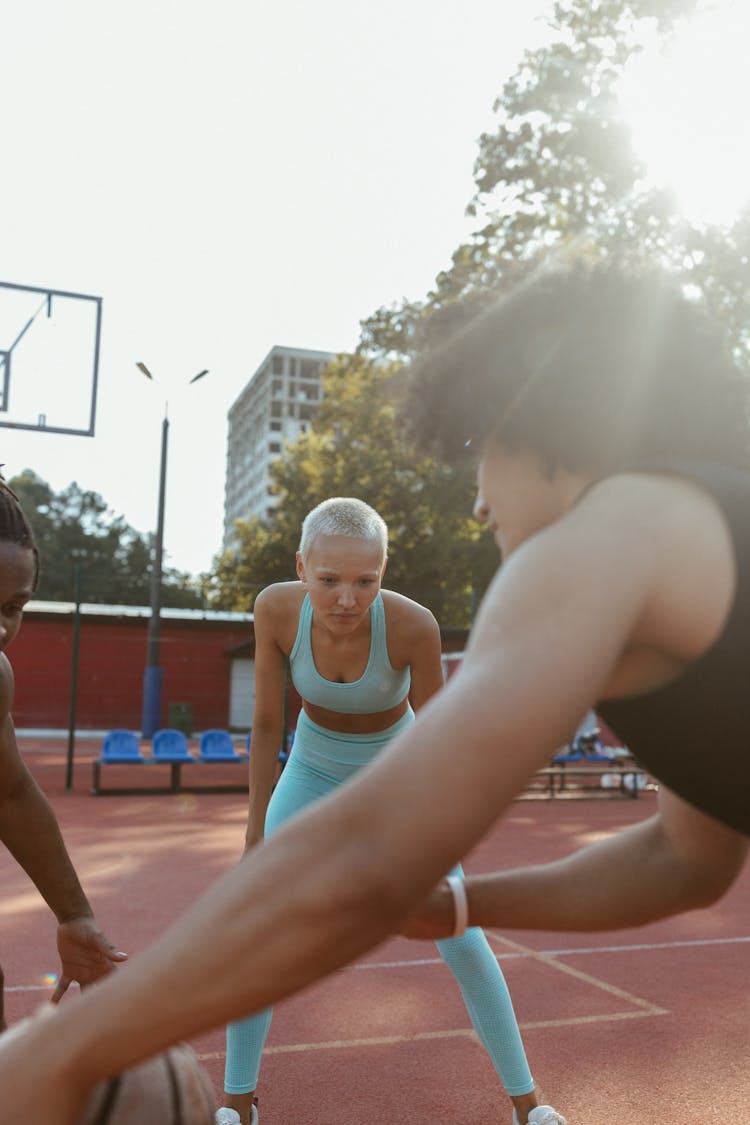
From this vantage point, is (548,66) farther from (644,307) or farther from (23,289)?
(644,307)

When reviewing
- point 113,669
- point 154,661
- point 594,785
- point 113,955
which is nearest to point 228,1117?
point 113,955

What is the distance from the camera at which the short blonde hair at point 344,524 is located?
3.45 meters

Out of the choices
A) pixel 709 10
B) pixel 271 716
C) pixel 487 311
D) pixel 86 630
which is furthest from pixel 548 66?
pixel 487 311

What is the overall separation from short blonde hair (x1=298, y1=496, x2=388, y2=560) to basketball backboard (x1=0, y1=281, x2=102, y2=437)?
10982mm

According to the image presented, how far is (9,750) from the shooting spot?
7.77 ft

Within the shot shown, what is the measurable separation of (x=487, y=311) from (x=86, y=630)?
2626cm

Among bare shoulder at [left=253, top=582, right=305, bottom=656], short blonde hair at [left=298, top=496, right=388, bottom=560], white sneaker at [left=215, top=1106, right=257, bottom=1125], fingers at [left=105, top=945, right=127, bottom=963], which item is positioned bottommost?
white sneaker at [left=215, top=1106, right=257, bottom=1125]

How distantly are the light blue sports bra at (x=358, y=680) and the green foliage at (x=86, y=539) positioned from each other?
54.3 meters

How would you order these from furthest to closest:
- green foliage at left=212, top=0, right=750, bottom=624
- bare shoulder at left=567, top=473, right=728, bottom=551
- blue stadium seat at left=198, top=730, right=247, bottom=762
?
green foliage at left=212, top=0, right=750, bottom=624 → blue stadium seat at left=198, top=730, right=247, bottom=762 → bare shoulder at left=567, top=473, right=728, bottom=551

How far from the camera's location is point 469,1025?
4.74 m

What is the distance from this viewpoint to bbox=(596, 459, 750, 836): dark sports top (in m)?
1.21

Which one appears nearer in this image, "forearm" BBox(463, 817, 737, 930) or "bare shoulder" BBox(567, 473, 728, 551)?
"bare shoulder" BBox(567, 473, 728, 551)

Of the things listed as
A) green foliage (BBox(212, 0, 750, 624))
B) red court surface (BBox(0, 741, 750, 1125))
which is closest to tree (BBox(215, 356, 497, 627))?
green foliage (BBox(212, 0, 750, 624))

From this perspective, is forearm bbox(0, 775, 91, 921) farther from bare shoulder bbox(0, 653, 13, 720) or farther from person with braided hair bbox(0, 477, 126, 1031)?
bare shoulder bbox(0, 653, 13, 720)
